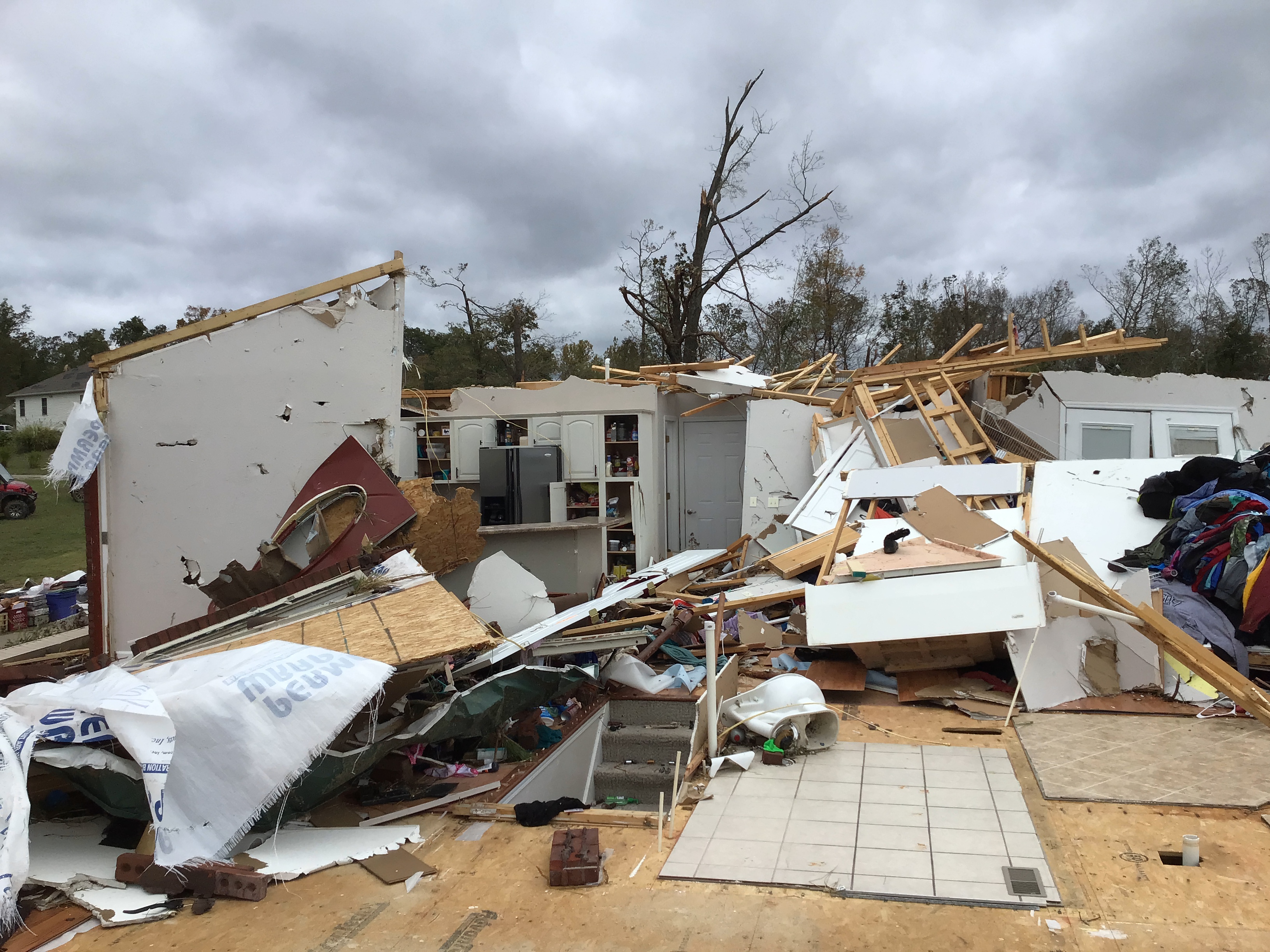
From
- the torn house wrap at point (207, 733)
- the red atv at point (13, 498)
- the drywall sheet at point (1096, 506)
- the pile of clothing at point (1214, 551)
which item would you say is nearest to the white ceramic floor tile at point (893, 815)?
the torn house wrap at point (207, 733)

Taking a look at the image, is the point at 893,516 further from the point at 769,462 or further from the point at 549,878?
the point at 549,878

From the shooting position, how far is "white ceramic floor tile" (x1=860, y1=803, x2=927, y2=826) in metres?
3.86

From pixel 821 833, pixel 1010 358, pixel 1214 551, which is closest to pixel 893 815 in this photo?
pixel 821 833

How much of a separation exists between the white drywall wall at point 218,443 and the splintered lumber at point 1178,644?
529cm

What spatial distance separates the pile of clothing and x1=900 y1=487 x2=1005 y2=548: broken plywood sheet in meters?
1.06

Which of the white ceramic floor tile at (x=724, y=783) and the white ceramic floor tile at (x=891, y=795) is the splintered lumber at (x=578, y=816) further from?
the white ceramic floor tile at (x=891, y=795)

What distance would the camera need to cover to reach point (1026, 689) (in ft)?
18.0

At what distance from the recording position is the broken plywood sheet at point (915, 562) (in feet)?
19.6

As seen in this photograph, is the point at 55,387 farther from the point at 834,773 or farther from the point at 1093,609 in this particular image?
the point at 1093,609

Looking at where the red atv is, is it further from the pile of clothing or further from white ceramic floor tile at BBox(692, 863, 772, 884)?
the pile of clothing

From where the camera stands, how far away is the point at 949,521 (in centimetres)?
689

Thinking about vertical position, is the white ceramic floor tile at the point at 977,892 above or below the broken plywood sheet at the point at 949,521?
below

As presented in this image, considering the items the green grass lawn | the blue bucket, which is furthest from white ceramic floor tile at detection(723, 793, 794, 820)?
the green grass lawn

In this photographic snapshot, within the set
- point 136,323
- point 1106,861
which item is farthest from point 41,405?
point 1106,861
